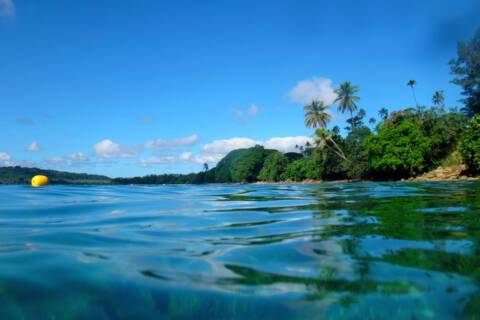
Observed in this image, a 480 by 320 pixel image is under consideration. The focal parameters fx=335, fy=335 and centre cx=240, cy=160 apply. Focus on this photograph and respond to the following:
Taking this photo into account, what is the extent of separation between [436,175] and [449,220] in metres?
32.8

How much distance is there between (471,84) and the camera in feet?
148

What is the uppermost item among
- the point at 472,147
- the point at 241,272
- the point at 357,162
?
the point at 472,147

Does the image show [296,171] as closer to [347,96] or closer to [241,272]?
[347,96]

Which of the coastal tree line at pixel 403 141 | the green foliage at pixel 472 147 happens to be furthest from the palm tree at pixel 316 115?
the green foliage at pixel 472 147

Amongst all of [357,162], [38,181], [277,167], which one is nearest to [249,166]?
[277,167]

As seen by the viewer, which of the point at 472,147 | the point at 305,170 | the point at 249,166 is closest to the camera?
the point at 472,147

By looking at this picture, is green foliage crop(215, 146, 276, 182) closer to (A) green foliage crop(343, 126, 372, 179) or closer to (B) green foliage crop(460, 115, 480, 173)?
(A) green foliage crop(343, 126, 372, 179)

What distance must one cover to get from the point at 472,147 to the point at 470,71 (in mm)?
24014

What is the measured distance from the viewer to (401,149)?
36.2 meters

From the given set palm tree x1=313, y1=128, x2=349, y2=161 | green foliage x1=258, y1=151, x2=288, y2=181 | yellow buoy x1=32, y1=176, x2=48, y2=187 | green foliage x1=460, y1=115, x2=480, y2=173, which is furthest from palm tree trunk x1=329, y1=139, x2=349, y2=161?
yellow buoy x1=32, y1=176, x2=48, y2=187

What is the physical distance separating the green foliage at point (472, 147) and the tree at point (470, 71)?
58.1 ft

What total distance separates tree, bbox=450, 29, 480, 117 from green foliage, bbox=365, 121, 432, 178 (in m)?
12.7

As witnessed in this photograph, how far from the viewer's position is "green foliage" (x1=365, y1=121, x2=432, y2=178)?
1415 inches

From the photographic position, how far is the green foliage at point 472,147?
92.1ft
